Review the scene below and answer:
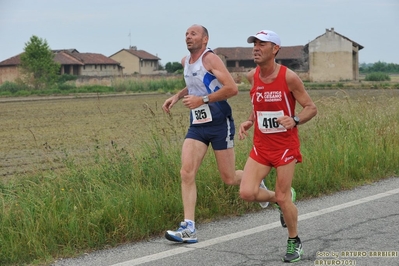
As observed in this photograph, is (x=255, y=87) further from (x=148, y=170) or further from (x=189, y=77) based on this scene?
(x=148, y=170)

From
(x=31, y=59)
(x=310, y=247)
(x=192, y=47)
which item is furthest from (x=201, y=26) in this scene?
(x=31, y=59)

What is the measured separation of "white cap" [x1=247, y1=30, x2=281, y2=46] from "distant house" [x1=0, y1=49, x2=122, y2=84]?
103641 millimetres

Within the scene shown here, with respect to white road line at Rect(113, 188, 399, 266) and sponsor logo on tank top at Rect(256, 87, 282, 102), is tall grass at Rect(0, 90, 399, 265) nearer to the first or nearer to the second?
white road line at Rect(113, 188, 399, 266)

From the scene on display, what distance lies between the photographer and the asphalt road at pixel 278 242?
592 centimetres

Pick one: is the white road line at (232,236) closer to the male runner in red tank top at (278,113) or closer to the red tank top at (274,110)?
the male runner in red tank top at (278,113)

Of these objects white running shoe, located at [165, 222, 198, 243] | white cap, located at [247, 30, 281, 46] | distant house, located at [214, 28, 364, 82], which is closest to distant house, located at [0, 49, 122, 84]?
distant house, located at [214, 28, 364, 82]

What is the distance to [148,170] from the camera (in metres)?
8.45

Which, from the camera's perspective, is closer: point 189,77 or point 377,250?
point 377,250

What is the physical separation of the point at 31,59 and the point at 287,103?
291 ft

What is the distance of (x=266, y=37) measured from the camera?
237 inches

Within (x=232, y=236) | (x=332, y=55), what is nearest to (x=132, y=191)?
(x=232, y=236)

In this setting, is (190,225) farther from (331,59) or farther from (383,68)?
(383,68)

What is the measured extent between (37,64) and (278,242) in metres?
86.6

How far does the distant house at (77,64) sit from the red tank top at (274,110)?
104 meters
